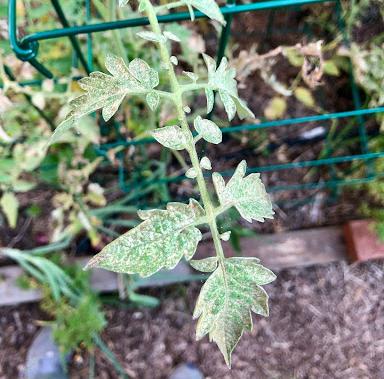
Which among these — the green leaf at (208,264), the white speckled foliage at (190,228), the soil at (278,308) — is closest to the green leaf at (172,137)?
the white speckled foliage at (190,228)

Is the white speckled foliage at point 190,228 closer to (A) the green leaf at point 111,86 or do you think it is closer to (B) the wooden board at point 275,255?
(A) the green leaf at point 111,86

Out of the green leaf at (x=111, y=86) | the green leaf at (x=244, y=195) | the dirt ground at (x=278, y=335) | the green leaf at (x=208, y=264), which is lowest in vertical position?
the dirt ground at (x=278, y=335)

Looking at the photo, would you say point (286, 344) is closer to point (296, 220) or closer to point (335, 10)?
point (296, 220)

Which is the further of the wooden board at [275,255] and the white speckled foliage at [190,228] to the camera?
the wooden board at [275,255]

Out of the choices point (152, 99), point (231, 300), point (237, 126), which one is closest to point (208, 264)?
point (231, 300)

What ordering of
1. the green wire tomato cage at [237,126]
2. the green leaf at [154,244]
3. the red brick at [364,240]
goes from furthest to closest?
the red brick at [364,240] → the green wire tomato cage at [237,126] → the green leaf at [154,244]

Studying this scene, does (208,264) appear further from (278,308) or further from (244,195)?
(278,308)

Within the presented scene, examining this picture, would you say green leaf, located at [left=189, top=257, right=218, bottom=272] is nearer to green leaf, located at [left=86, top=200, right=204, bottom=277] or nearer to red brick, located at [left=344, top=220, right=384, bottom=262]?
green leaf, located at [left=86, top=200, right=204, bottom=277]
